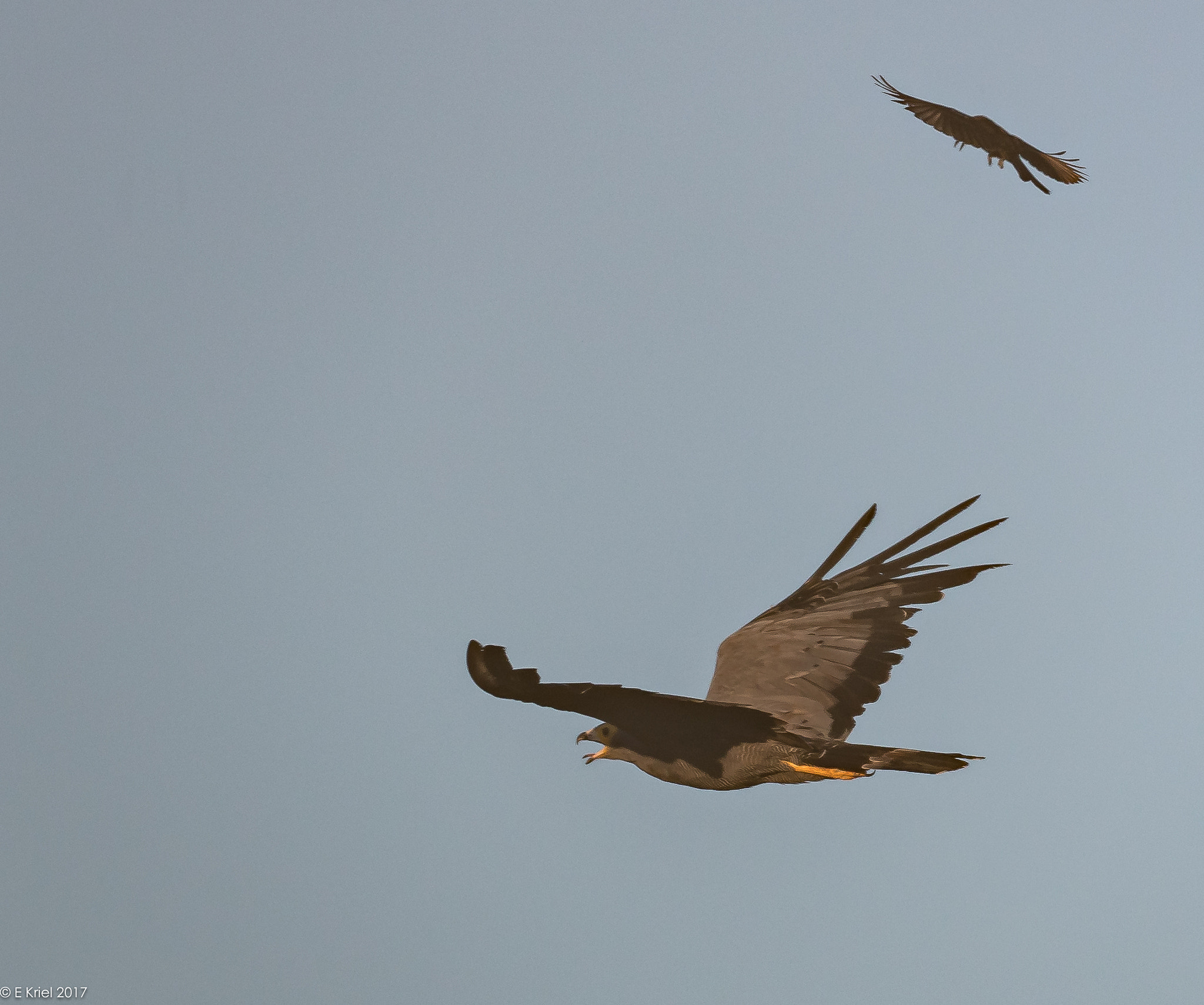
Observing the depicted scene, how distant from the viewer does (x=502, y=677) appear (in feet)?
26.2

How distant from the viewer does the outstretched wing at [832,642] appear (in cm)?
1009

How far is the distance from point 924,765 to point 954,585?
166 cm


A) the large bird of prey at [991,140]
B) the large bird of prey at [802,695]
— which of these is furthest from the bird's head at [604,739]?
the large bird of prey at [991,140]

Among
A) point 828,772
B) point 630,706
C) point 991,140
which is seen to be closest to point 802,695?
point 828,772

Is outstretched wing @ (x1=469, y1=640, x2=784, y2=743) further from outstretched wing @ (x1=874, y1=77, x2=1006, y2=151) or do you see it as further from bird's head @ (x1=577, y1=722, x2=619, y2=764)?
outstretched wing @ (x1=874, y1=77, x2=1006, y2=151)

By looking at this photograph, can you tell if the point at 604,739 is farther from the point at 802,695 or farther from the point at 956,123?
the point at 956,123

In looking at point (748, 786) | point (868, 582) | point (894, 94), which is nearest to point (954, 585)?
point (868, 582)

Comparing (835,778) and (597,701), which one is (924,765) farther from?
(597,701)

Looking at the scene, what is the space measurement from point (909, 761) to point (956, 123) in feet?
24.0

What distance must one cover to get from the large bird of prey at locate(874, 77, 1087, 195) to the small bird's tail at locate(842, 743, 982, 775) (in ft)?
19.8

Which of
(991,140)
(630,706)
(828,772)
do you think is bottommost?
(828,772)

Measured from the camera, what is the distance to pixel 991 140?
13.1 meters

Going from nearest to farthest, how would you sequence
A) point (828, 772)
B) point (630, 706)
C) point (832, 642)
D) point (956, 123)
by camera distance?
1. point (630, 706)
2. point (828, 772)
3. point (832, 642)
4. point (956, 123)

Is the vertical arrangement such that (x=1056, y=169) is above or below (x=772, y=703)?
above
